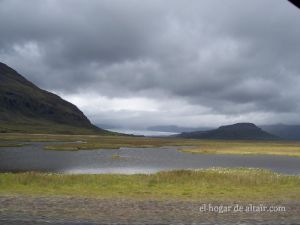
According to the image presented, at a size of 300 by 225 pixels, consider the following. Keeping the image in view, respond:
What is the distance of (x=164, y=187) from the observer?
3422cm

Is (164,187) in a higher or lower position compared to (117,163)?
higher

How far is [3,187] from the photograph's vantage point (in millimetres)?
32688

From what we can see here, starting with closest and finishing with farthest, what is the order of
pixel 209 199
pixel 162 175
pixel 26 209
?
pixel 26 209 → pixel 209 199 → pixel 162 175

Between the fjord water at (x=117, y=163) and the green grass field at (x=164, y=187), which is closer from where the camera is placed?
the green grass field at (x=164, y=187)

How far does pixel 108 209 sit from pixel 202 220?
5.51 metres

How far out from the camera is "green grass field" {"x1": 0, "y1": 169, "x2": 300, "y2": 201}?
29.3 m

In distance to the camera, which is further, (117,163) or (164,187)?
(117,163)

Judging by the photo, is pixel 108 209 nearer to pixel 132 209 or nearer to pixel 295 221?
pixel 132 209

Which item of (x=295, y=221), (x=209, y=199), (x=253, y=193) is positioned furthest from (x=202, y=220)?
(x=253, y=193)

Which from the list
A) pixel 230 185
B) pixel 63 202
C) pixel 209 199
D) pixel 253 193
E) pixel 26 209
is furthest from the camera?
pixel 230 185

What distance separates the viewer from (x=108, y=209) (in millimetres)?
22734

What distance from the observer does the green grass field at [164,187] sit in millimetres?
29328

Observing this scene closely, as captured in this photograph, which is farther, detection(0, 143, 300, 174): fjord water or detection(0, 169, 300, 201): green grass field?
detection(0, 143, 300, 174): fjord water

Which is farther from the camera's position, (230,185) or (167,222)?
(230,185)
